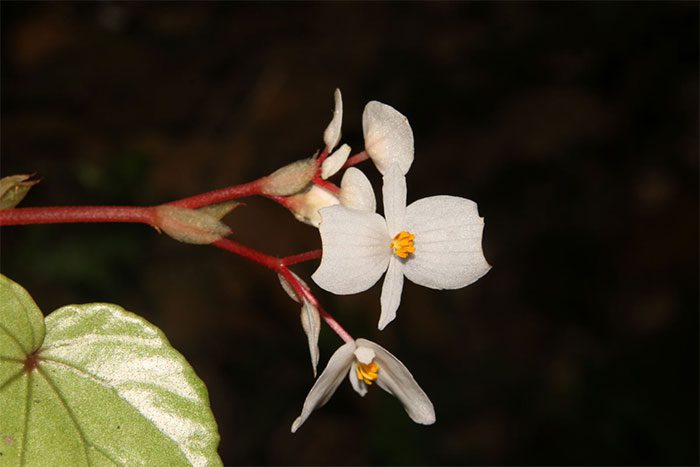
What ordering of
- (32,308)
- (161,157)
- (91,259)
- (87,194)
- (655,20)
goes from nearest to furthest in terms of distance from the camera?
(32,308) < (91,259) < (87,194) < (161,157) < (655,20)

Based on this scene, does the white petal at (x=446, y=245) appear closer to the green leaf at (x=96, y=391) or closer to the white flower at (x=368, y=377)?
the white flower at (x=368, y=377)

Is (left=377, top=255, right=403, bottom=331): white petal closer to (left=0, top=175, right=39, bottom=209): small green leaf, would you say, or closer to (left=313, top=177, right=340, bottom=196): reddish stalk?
(left=313, top=177, right=340, bottom=196): reddish stalk

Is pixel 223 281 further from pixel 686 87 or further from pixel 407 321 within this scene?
pixel 686 87

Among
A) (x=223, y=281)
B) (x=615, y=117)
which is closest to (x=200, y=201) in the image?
(x=223, y=281)

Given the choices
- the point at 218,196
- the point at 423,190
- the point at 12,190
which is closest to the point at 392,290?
the point at 218,196

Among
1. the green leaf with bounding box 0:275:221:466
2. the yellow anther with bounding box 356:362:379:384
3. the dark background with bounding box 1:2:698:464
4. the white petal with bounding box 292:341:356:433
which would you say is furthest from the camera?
the dark background with bounding box 1:2:698:464

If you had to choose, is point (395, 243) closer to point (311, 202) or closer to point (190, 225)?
point (311, 202)

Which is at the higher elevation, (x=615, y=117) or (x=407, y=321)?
(x=615, y=117)

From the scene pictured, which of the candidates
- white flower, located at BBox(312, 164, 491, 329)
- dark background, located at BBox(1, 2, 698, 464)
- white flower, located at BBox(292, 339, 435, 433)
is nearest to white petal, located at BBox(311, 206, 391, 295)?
white flower, located at BBox(312, 164, 491, 329)
